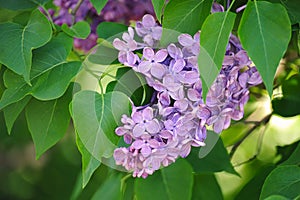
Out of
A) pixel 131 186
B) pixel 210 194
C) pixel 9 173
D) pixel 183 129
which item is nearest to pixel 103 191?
pixel 131 186

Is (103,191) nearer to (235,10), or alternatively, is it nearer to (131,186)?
(131,186)

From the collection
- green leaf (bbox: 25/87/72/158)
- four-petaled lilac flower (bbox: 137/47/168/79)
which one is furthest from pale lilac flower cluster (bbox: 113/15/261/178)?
green leaf (bbox: 25/87/72/158)

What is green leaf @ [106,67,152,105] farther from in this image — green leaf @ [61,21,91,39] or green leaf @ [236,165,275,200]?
green leaf @ [236,165,275,200]

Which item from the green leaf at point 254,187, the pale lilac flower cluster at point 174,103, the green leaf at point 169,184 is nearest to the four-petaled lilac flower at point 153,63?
the pale lilac flower cluster at point 174,103

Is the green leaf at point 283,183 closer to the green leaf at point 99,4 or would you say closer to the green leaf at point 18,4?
the green leaf at point 99,4

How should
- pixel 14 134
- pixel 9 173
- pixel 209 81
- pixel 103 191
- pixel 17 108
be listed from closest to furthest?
1. pixel 209 81
2. pixel 17 108
3. pixel 103 191
4. pixel 14 134
5. pixel 9 173

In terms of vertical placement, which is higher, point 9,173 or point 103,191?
point 103,191
